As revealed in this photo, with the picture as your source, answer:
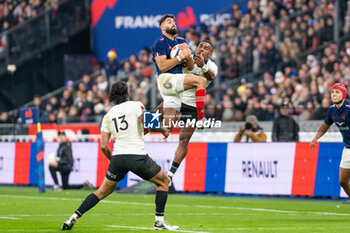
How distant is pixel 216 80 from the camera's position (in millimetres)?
27141

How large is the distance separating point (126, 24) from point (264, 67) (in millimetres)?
12786

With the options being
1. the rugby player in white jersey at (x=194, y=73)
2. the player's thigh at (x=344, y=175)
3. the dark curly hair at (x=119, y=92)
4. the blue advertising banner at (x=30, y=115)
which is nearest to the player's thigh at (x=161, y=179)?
the dark curly hair at (x=119, y=92)

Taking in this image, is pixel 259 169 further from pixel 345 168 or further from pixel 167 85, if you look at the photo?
pixel 167 85

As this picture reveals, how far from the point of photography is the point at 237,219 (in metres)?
14.5

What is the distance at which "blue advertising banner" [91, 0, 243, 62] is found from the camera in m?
38.0

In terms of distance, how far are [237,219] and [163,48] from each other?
3147mm

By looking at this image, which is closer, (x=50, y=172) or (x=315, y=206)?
(x=315, y=206)

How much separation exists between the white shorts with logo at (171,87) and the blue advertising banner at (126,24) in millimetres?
22811

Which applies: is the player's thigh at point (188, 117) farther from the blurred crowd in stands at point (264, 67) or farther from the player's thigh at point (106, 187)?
the blurred crowd in stands at point (264, 67)

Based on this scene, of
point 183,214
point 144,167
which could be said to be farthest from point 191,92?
point 144,167

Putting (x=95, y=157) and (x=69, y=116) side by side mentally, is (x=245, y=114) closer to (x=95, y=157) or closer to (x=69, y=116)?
(x=95, y=157)

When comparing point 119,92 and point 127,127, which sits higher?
point 119,92

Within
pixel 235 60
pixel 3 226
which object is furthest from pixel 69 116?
pixel 3 226

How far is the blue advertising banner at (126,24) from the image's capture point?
1496 inches
